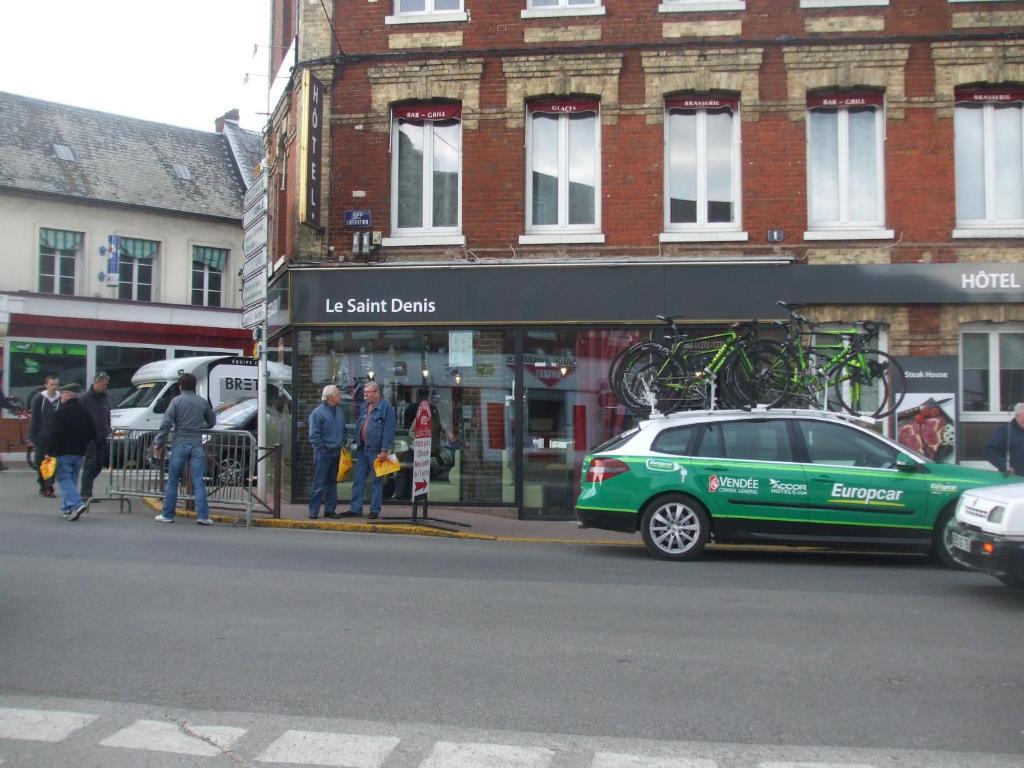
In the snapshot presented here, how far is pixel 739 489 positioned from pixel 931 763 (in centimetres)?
585

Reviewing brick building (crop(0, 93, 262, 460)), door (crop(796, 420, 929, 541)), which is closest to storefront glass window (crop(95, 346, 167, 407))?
brick building (crop(0, 93, 262, 460))

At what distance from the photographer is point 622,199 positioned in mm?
14867

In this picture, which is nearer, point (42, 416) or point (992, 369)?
point (992, 369)

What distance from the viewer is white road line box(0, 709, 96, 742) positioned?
4922 mm

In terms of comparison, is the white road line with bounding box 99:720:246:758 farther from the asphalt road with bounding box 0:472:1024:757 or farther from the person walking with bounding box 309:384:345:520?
the person walking with bounding box 309:384:345:520

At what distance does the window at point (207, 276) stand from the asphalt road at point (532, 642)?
23.1 metres

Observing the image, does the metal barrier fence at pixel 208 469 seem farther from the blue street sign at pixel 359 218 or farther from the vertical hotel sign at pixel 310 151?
the blue street sign at pixel 359 218

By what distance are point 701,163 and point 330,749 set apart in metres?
11.9

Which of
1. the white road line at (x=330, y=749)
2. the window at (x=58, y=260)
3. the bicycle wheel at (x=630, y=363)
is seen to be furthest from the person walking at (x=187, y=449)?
the window at (x=58, y=260)

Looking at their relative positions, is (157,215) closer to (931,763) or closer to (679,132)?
(679,132)

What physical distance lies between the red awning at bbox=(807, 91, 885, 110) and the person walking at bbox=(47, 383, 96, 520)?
35.9 ft

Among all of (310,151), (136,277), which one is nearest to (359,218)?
(310,151)

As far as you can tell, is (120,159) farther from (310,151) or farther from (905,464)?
(905,464)

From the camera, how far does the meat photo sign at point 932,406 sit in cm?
1415
